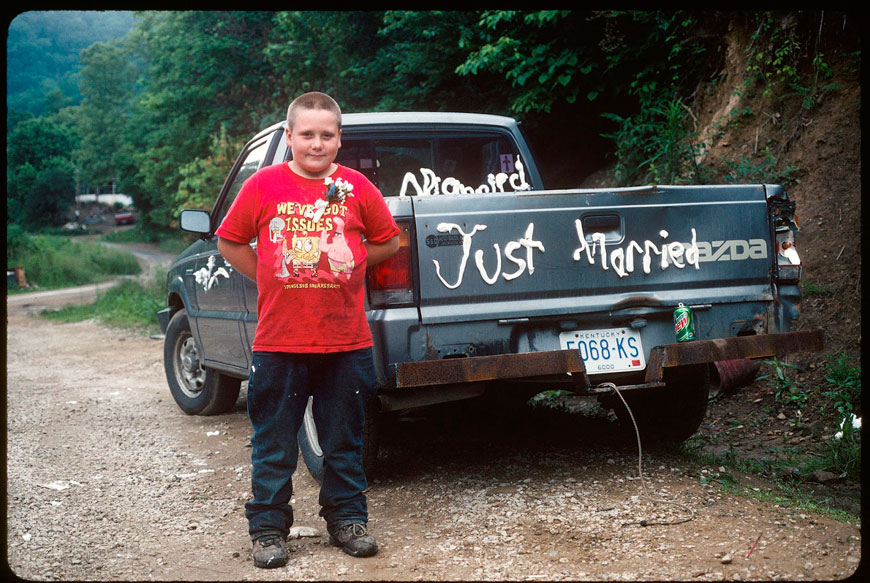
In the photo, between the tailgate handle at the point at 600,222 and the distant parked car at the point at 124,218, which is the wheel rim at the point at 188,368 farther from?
the distant parked car at the point at 124,218

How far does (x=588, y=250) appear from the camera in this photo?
360cm

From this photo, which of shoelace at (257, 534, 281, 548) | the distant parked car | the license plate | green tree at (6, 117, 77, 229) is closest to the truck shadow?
the license plate

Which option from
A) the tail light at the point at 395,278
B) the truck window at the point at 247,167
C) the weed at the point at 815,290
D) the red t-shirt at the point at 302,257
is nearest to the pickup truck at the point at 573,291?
the tail light at the point at 395,278

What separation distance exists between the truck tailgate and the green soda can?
0.06 meters

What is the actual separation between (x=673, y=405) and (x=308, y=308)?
242cm

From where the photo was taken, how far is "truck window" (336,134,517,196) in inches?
171

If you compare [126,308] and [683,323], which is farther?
[126,308]

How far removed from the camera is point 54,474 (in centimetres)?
454

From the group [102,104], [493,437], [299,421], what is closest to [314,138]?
[299,421]

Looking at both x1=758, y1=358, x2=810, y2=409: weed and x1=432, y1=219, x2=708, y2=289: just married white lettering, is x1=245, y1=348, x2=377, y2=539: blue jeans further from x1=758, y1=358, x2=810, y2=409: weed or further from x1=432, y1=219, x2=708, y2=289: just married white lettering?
x1=758, y1=358, x2=810, y2=409: weed

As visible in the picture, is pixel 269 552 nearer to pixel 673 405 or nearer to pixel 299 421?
pixel 299 421

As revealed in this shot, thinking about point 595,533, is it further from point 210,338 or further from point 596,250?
point 210,338

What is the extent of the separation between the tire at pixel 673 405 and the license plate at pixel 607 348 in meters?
0.49

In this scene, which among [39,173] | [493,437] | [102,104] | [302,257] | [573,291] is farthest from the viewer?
[102,104]
